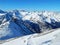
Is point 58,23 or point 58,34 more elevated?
point 58,34

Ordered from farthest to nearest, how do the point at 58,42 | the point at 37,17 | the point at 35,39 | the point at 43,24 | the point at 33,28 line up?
the point at 37,17 → the point at 43,24 → the point at 33,28 → the point at 35,39 → the point at 58,42

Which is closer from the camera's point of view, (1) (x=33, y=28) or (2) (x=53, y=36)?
(2) (x=53, y=36)

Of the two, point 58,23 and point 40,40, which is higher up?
point 40,40

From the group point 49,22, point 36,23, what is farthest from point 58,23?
point 36,23

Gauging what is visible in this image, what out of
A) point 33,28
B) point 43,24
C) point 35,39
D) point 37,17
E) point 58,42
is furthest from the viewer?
point 37,17

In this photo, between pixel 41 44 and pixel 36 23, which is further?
pixel 36 23

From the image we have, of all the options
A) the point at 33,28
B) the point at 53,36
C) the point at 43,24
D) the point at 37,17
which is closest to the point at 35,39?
the point at 53,36

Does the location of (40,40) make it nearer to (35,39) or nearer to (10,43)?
(35,39)

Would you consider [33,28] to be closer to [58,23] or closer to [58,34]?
[58,23]

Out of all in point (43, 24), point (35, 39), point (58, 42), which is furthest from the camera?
point (43, 24)
